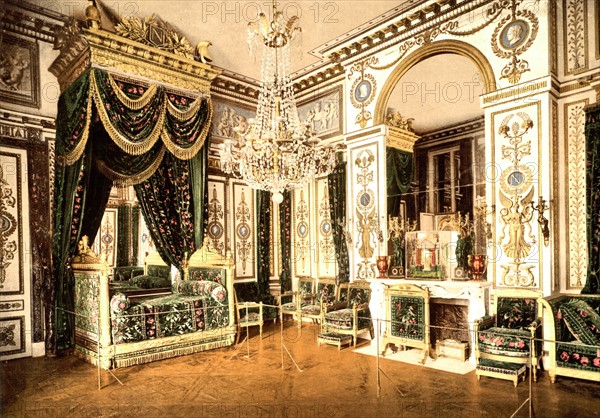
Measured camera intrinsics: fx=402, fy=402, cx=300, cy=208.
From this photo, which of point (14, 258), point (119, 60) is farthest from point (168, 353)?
point (119, 60)

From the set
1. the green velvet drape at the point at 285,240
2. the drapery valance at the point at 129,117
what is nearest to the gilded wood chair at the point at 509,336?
the green velvet drape at the point at 285,240

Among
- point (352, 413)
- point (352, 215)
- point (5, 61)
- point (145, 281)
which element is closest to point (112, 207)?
point (145, 281)

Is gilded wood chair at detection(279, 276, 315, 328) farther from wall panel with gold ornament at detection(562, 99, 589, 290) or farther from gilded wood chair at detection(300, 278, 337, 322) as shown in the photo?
wall panel with gold ornament at detection(562, 99, 589, 290)

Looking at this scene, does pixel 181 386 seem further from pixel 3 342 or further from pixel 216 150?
→ pixel 216 150

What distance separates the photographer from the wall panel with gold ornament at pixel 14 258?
5.18 m

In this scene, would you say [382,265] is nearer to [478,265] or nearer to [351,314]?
[351,314]

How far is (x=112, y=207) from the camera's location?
8.02m

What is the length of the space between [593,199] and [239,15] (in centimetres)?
512

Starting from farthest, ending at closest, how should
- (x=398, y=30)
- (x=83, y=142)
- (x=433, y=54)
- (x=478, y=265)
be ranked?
(x=398, y=30)
(x=433, y=54)
(x=83, y=142)
(x=478, y=265)

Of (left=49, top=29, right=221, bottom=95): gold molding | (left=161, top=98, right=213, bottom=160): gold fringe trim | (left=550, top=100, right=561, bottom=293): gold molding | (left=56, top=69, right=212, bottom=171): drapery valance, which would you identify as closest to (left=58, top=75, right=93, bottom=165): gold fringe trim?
(left=56, top=69, right=212, bottom=171): drapery valance

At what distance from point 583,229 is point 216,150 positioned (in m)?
5.80

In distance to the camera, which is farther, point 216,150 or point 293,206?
point 293,206

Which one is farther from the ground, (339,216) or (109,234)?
(339,216)

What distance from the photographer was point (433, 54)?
18.7 ft
